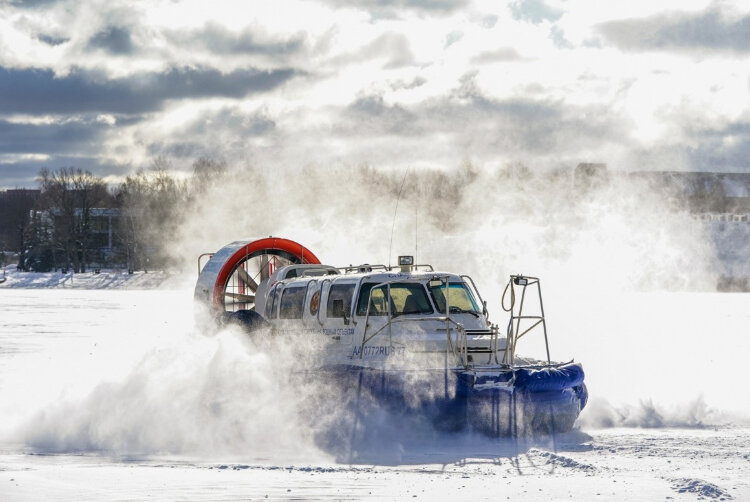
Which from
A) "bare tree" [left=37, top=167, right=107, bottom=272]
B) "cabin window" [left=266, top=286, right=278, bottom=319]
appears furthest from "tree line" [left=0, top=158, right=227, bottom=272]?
"cabin window" [left=266, top=286, right=278, bottom=319]

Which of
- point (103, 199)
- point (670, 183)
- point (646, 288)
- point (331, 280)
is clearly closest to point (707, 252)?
point (670, 183)

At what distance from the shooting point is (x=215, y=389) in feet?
45.6

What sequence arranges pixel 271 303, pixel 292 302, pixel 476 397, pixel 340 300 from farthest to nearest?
pixel 271 303 → pixel 292 302 → pixel 340 300 → pixel 476 397

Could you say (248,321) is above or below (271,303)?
below

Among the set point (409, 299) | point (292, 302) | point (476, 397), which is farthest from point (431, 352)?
point (292, 302)

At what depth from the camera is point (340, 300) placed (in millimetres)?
14625

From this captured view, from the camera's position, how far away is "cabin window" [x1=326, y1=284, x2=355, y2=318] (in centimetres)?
1447

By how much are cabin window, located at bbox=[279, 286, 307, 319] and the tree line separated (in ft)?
199

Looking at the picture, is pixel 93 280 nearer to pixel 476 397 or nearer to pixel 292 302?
pixel 292 302

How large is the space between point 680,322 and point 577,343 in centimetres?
1328

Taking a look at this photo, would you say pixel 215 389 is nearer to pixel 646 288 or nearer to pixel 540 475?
pixel 540 475

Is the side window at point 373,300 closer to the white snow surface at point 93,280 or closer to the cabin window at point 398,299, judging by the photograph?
the cabin window at point 398,299

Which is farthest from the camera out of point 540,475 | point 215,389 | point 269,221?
point 269,221

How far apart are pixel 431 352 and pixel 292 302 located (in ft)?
11.0
